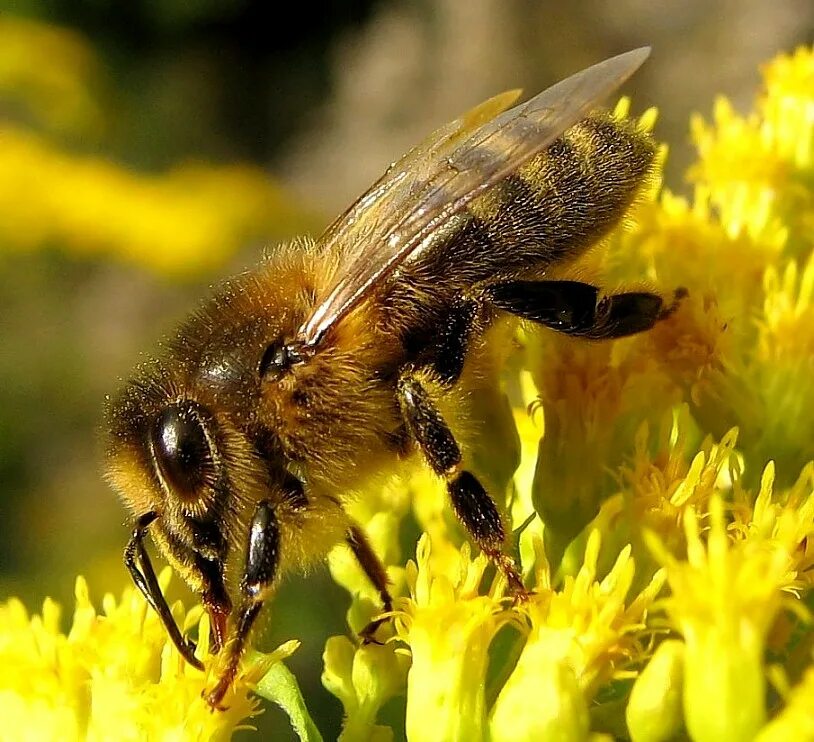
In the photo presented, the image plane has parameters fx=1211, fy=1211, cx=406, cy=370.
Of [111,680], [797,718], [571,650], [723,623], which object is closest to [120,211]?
[111,680]

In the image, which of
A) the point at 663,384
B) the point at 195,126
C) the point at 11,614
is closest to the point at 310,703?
the point at 11,614

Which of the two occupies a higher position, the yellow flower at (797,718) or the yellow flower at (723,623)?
the yellow flower at (723,623)

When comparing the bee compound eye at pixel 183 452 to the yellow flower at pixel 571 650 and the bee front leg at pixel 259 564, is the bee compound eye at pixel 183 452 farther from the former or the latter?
the yellow flower at pixel 571 650

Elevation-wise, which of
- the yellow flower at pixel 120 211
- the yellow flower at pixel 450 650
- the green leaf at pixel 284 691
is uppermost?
the yellow flower at pixel 120 211

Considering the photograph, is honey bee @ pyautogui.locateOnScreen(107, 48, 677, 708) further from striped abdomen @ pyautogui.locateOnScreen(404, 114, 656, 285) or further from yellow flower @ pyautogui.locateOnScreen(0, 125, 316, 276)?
yellow flower @ pyautogui.locateOnScreen(0, 125, 316, 276)

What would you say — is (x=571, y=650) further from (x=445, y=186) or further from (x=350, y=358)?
(x=445, y=186)

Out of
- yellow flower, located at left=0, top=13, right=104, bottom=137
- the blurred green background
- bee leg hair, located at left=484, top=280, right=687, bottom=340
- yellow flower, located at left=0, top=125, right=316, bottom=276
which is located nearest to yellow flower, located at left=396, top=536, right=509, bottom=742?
bee leg hair, located at left=484, top=280, right=687, bottom=340

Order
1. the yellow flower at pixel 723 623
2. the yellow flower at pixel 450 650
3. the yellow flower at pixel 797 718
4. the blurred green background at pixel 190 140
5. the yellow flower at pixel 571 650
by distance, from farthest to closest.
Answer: the blurred green background at pixel 190 140, the yellow flower at pixel 450 650, the yellow flower at pixel 571 650, the yellow flower at pixel 723 623, the yellow flower at pixel 797 718

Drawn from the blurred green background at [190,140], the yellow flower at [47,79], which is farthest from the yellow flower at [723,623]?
the yellow flower at [47,79]
